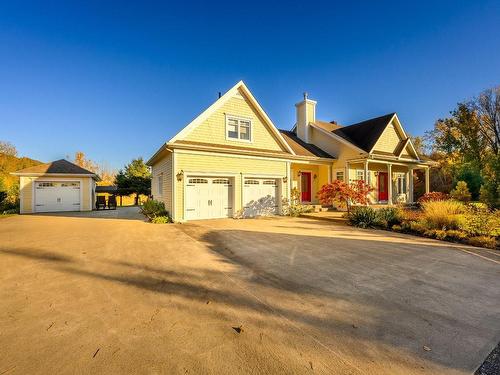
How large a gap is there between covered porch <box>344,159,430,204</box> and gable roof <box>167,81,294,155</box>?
606 cm

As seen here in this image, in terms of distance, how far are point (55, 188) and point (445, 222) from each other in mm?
24307

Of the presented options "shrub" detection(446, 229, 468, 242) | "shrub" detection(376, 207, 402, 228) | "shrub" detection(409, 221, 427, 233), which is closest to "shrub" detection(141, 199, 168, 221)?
"shrub" detection(376, 207, 402, 228)

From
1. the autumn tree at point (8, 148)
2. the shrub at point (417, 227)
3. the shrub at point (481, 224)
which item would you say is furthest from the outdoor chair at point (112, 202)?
the shrub at point (481, 224)

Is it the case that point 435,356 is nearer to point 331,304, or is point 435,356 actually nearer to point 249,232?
point 331,304

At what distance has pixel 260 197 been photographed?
45.8 ft

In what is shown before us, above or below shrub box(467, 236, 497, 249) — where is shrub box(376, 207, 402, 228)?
above

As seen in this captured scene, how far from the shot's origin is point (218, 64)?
17078 millimetres

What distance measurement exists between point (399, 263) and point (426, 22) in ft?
39.9

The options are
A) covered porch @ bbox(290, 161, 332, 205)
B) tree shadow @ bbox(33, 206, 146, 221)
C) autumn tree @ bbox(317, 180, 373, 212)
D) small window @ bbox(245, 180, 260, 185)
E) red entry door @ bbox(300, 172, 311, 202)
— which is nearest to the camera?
autumn tree @ bbox(317, 180, 373, 212)

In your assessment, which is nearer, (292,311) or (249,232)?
(292,311)

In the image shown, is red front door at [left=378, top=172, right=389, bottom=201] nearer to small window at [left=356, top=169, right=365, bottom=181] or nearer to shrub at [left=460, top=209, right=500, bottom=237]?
small window at [left=356, top=169, right=365, bottom=181]

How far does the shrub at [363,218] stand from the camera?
10.8 meters

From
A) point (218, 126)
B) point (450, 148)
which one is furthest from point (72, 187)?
point (450, 148)

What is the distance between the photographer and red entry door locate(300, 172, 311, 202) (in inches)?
701
